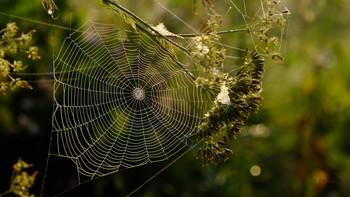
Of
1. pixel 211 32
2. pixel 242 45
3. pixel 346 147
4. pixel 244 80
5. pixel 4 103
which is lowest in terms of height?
pixel 244 80

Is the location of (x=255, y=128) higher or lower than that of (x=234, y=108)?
higher

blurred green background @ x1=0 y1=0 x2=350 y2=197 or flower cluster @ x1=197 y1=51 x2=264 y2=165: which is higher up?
blurred green background @ x1=0 y1=0 x2=350 y2=197

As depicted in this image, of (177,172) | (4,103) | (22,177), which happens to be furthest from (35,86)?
(22,177)

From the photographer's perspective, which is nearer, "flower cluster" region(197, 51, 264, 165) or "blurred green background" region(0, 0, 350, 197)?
"flower cluster" region(197, 51, 264, 165)

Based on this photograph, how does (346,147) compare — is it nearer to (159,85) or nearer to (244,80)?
(159,85)

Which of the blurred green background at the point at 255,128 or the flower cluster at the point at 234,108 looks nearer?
the flower cluster at the point at 234,108

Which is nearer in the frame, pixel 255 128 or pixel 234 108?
pixel 234 108

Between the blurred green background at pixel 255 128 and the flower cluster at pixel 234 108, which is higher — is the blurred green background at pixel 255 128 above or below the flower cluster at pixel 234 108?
above

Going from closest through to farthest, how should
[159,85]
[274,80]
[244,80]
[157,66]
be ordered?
1. [244,80]
2. [157,66]
3. [159,85]
4. [274,80]
